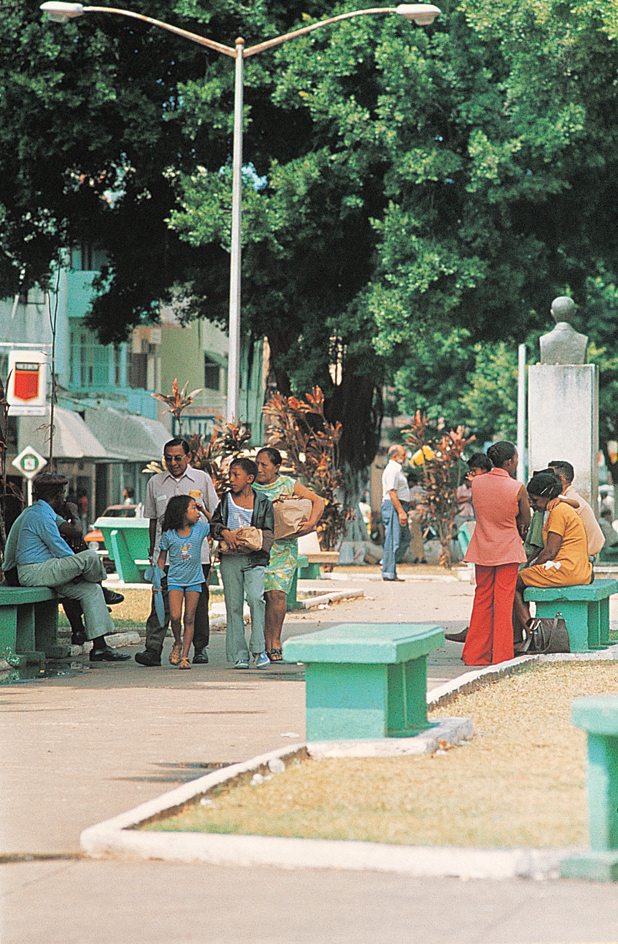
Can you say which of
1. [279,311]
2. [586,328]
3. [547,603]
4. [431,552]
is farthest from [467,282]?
[586,328]

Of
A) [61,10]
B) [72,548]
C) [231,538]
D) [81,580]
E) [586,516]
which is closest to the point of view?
[231,538]

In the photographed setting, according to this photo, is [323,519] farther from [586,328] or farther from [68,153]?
[586,328]

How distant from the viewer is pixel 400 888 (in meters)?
5.12

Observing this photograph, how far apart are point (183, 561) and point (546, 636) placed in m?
2.90

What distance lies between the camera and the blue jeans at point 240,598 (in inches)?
472

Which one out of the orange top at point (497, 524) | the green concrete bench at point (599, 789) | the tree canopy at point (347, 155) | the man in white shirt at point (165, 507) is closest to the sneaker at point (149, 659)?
the man in white shirt at point (165, 507)

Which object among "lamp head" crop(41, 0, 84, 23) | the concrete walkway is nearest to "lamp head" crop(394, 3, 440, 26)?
"lamp head" crop(41, 0, 84, 23)

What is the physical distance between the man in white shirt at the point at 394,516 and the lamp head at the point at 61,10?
26.7ft

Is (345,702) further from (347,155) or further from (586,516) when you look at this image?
(347,155)

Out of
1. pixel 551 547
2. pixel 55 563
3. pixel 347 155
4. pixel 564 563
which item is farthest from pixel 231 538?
pixel 347 155

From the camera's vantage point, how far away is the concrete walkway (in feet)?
15.5

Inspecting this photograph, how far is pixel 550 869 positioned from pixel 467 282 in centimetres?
2110

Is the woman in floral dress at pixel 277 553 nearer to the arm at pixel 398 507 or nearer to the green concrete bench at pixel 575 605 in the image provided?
the green concrete bench at pixel 575 605

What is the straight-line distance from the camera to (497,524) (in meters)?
11.8
